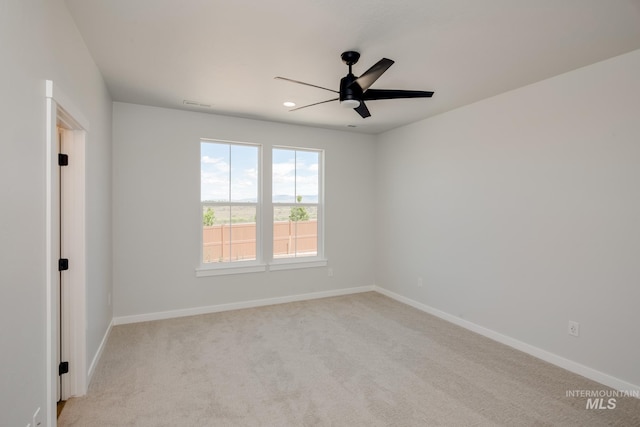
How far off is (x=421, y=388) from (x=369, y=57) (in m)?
2.70

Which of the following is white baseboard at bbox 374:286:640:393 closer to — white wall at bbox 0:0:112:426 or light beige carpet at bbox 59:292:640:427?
light beige carpet at bbox 59:292:640:427

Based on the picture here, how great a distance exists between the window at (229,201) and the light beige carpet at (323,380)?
101cm

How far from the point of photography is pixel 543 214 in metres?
3.09

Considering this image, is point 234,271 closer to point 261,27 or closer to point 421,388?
point 421,388

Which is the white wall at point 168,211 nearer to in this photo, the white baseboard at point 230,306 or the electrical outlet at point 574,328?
the white baseboard at point 230,306

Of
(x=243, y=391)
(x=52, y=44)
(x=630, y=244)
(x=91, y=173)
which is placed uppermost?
(x=52, y=44)

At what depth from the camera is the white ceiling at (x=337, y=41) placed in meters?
2.00

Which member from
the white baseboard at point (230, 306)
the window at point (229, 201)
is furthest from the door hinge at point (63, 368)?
the window at point (229, 201)

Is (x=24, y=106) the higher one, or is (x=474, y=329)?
(x=24, y=106)

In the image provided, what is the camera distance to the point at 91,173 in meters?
2.65

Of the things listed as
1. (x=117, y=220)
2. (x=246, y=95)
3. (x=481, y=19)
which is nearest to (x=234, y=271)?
(x=117, y=220)

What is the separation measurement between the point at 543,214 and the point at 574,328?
3.41ft

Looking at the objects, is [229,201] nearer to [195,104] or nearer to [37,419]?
[195,104]

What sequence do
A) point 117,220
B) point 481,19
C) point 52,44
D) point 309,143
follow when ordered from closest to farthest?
point 52,44
point 481,19
point 117,220
point 309,143
